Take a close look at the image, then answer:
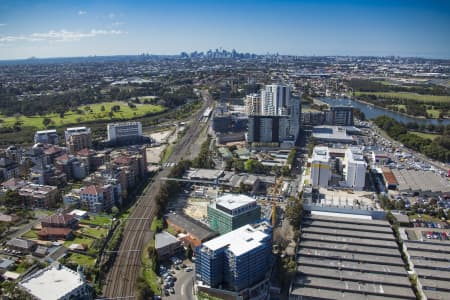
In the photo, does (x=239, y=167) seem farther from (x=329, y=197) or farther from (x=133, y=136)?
(x=133, y=136)

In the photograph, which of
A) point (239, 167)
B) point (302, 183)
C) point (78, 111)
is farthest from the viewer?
point (78, 111)

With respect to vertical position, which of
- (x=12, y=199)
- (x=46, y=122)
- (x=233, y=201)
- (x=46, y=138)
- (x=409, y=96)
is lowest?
(x=12, y=199)

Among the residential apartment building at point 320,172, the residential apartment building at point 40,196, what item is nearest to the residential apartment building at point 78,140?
the residential apartment building at point 40,196

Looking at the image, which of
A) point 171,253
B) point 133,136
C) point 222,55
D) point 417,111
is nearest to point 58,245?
point 171,253

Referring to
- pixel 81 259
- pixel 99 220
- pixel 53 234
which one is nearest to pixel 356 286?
pixel 81 259

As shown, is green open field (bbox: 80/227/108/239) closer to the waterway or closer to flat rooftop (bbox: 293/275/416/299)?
flat rooftop (bbox: 293/275/416/299)

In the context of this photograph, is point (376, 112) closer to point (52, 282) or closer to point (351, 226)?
point (351, 226)
